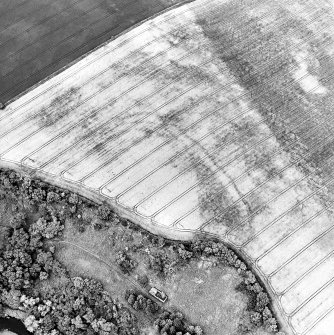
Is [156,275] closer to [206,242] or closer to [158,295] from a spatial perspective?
[158,295]

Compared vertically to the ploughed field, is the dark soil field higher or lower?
higher

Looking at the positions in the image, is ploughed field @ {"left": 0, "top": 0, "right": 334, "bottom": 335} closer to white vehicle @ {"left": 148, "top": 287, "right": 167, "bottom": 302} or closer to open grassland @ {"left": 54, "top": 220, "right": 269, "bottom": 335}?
open grassland @ {"left": 54, "top": 220, "right": 269, "bottom": 335}

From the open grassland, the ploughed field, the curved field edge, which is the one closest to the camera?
the open grassland

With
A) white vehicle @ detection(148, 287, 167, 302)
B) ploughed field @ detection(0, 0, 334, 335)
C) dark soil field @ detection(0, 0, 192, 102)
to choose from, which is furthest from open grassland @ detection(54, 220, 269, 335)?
dark soil field @ detection(0, 0, 192, 102)

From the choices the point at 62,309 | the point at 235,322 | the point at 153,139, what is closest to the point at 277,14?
the point at 153,139

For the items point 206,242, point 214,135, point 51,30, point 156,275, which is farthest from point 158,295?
point 51,30

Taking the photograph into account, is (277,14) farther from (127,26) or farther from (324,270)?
(324,270)

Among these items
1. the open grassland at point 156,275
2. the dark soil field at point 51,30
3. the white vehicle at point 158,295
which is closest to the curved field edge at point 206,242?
the open grassland at point 156,275

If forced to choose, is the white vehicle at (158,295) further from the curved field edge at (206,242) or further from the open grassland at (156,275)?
the curved field edge at (206,242)
